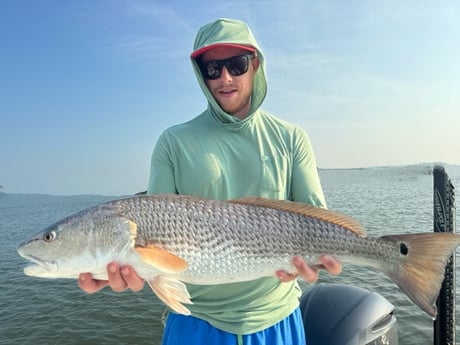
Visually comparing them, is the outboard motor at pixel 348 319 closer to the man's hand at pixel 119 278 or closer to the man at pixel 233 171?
the man at pixel 233 171

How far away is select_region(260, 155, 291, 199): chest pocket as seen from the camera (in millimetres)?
3197

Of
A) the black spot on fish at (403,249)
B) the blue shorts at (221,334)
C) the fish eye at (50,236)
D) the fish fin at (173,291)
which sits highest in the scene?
the fish eye at (50,236)

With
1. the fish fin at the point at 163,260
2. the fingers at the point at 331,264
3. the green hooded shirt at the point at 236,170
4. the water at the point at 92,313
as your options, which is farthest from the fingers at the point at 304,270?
the water at the point at 92,313

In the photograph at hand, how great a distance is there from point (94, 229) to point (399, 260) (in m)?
2.38

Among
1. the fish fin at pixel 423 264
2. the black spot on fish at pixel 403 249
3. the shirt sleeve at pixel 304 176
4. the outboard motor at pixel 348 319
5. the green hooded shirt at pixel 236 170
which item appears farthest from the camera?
the outboard motor at pixel 348 319

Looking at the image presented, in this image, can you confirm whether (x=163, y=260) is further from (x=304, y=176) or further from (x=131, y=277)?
(x=304, y=176)

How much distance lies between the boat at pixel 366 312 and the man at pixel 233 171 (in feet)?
4.60

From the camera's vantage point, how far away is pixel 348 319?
438 centimetres

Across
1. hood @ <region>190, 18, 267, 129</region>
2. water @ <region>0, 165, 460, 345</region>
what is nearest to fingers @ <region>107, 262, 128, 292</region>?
hood @ <region>190, 18, 267, 129</region>

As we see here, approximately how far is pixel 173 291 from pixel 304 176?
147 cm

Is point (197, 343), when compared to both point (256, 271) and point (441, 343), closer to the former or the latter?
point (256, 271)

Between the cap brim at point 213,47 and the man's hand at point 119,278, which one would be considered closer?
the man's hand at point 119,278

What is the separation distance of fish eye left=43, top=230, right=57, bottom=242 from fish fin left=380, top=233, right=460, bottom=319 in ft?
8.59

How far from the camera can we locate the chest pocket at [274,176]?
→ 3197 millimetres
